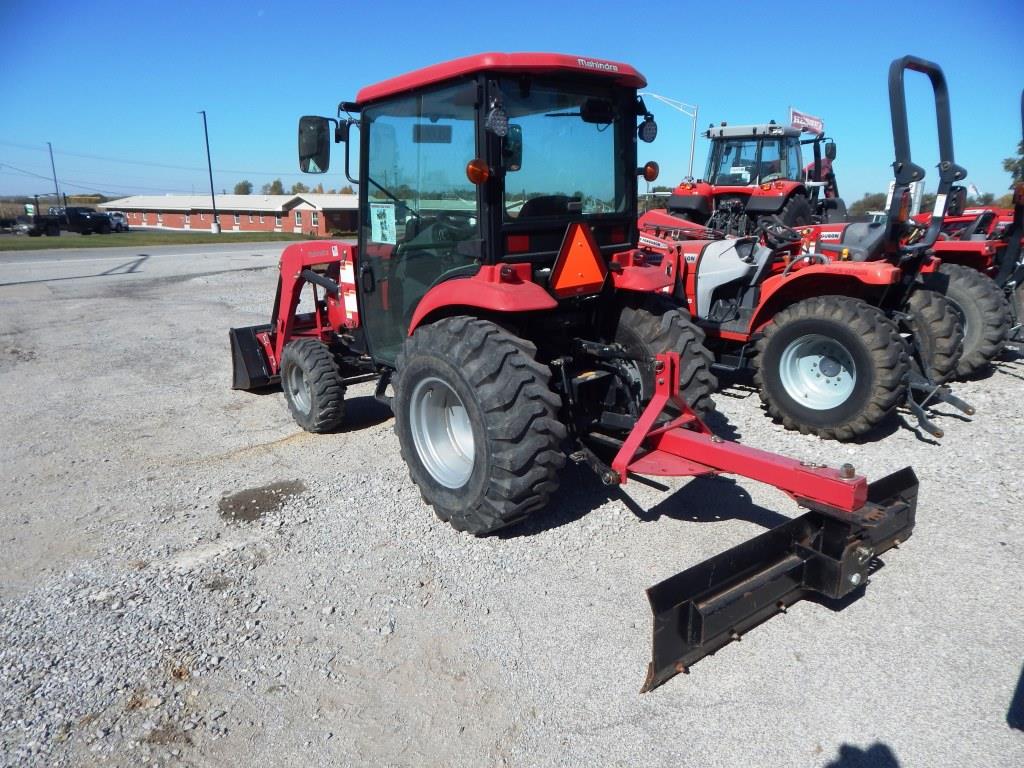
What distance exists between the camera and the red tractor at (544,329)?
9.41ft

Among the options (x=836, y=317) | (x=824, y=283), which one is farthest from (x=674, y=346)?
(x=824, y=283)

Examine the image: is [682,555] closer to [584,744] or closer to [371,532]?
[584,744]

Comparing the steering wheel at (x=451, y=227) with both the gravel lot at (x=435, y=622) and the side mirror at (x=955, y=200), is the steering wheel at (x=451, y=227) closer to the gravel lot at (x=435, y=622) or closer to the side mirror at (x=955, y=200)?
the gravel lot at (x=435, y=622)

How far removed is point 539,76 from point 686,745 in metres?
3.02

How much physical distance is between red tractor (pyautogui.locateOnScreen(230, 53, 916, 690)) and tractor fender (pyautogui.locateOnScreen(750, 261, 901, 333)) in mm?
1652

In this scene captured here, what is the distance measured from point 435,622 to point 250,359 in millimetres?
3895

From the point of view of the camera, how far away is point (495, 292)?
136 inches

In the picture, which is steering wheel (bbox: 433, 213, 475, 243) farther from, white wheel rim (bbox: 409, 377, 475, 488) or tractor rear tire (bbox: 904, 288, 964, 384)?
tractor rear tire (bbox: 904, 288, 964, 384)

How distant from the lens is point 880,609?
3.07m

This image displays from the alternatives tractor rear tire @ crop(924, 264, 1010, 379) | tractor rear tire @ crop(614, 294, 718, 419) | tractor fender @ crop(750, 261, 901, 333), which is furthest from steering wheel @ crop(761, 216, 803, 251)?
tractor rear tire @ crop(614, 294, 718, 419)

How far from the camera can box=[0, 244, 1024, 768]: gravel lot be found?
2391mm

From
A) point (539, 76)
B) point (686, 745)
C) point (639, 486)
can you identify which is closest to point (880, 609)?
point (686, 745)

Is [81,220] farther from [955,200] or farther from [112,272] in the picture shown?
[955,200]

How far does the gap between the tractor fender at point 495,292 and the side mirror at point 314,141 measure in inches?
45.3
